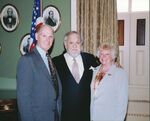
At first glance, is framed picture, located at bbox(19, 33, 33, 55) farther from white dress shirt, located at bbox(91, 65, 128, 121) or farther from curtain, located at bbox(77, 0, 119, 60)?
white dress shirt, located at bbox(91, 65, 128, 121)

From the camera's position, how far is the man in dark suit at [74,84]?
9.00 ft

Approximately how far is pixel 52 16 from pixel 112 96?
2264 millimetres

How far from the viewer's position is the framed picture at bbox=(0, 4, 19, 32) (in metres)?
4.72

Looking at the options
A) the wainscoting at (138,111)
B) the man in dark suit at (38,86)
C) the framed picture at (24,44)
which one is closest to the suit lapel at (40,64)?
the man in dark suit at (38,86)

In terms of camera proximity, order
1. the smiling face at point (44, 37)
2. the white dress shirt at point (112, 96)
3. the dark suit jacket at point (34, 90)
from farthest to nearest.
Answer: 1. the white dress shirt at point (112, 96)
2. the smiling face at point (44, 37)
3. the dark suit jacket at point (34, 90)

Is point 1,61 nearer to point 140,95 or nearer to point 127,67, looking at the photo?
point 127,67

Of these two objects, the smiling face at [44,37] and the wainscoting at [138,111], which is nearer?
the smiling face at [44,37]

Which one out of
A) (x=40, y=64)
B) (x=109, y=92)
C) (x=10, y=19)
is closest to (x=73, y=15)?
(x=10, y=19)

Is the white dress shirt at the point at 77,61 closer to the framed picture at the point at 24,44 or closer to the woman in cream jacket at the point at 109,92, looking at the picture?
the woman in cream jacket at the point at 109,92

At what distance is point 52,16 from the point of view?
4406 mm

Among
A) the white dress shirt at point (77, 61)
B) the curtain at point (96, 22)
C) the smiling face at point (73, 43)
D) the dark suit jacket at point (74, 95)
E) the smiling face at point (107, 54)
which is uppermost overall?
the curtain at point (96, 22)

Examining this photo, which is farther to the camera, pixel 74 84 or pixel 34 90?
pixel 74 84

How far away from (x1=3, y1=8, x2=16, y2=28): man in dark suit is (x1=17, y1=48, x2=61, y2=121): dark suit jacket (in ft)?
8.66

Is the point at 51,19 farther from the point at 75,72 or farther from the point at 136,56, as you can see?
the point at 136,56
